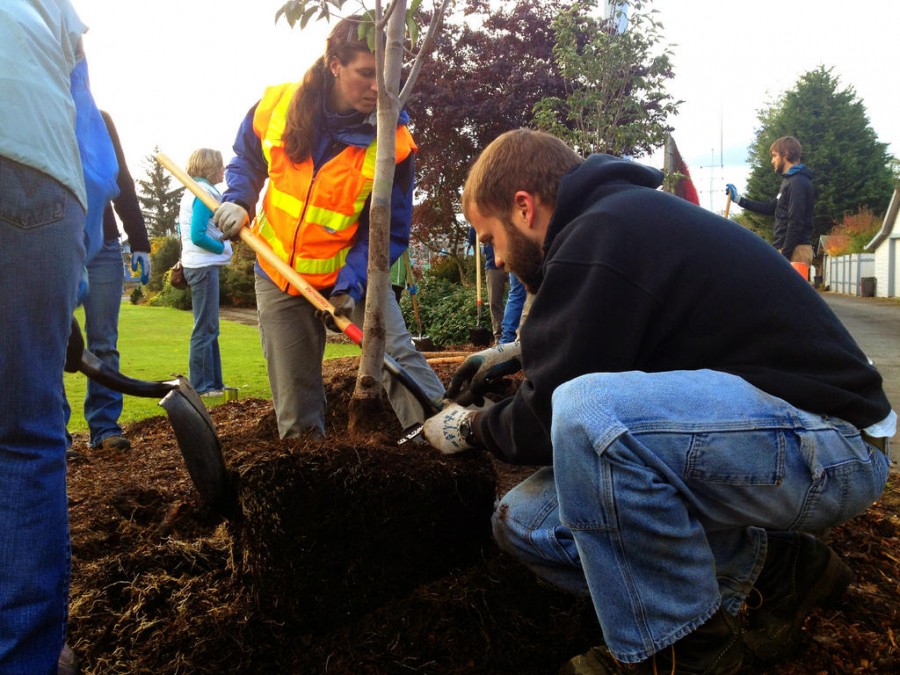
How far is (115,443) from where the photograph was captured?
399cm

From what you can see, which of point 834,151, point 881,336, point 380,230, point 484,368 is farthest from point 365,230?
point 834,151

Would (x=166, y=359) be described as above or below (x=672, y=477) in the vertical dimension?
below

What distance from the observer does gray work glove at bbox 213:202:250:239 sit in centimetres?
289

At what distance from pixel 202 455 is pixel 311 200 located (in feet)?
4.27

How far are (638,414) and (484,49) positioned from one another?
11845 millimetres

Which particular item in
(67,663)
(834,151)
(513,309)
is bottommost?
(67,663)

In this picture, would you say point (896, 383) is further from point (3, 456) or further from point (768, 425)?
point (3, 456)

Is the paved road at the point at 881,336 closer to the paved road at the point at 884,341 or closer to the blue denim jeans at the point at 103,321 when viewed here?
→ the paved road at the point at 884,341

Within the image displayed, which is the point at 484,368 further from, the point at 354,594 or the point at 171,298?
the point at 171,298

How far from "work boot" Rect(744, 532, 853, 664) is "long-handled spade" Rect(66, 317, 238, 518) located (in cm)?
140

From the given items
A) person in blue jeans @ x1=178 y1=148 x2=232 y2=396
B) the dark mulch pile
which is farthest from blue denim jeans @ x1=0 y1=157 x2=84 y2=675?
person in blue jeans @ x1=178 y1=148 x2=232 y2=396

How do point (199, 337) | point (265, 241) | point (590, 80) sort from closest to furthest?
1. point (265, 241)
2. point (199, 337)
3. point (590, 80)

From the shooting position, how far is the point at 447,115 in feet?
39.2

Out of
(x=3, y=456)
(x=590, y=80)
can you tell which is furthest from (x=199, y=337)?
(x=590, y=80)
